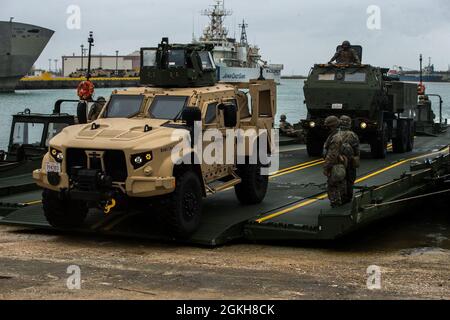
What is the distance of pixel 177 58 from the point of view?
38.6 ft

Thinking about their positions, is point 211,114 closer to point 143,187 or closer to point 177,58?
point 177,58

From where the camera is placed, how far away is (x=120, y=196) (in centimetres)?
988

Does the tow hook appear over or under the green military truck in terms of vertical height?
under

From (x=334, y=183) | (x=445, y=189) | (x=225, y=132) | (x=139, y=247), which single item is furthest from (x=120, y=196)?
(x=445, y=189)

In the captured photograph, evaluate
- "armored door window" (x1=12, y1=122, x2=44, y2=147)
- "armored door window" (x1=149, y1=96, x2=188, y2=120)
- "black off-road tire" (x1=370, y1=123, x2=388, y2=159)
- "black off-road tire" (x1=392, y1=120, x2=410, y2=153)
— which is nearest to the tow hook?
"armored door window" (x1=149, y1=96, x2=188, y2=120)

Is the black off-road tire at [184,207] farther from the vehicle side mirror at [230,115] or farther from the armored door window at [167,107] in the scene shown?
the vehicle side mirror at [230,115]

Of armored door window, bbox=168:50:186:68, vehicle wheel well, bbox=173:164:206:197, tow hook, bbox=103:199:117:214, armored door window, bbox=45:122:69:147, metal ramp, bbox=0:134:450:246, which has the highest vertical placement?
armored door window, bbox=168:50:186:68

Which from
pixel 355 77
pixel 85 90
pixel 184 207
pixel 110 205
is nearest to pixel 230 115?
pixel 184 207

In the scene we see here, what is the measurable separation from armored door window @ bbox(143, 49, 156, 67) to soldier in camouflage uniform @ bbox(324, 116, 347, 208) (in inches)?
124

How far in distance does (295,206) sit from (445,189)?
9.78ft

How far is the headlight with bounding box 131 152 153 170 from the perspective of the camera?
9695 mm

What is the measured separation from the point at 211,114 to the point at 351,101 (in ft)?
28.0

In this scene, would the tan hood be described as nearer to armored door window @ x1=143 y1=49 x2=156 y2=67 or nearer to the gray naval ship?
armored door window @ x1=143 y1=49 x2=156 y2=67
